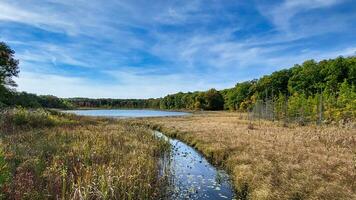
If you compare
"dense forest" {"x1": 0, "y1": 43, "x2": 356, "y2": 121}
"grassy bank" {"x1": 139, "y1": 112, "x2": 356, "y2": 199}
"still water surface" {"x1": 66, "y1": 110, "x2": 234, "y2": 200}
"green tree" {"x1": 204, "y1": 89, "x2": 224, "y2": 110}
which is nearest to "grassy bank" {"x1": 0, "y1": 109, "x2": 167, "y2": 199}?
"still water surface" {"x1": 66, "y1": 110, "x2": 234, "y2": 200}

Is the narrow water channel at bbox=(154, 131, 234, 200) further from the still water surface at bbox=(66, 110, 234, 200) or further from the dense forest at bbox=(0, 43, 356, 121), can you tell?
the dense forest at bbox=(0, 43, 356, 121)

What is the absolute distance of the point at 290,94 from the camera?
119562mm

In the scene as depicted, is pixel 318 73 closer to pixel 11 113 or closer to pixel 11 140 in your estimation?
pixel 11 113

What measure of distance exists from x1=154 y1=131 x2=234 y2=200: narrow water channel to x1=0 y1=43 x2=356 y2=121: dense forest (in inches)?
1111

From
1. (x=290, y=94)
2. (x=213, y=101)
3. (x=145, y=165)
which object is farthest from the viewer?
(x=213, y=101)

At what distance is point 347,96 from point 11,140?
164ft

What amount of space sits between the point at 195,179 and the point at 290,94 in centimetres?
10765

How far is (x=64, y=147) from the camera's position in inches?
767

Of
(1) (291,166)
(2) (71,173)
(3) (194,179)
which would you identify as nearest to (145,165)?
(3) (194,179)

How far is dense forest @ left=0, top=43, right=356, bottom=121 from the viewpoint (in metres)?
53.6

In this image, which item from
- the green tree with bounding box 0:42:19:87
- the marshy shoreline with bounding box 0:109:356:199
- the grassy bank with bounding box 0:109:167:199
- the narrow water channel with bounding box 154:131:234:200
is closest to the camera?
the grassy bank with bounding box 0:109:167:199

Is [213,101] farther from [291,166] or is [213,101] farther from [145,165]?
[145,165]

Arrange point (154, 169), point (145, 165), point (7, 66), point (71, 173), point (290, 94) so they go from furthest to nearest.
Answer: point (290, 94) → point (7, 66) → point (154, 169) → point (145, 165) → point (71, 173)


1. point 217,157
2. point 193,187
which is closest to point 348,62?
point 217,157
